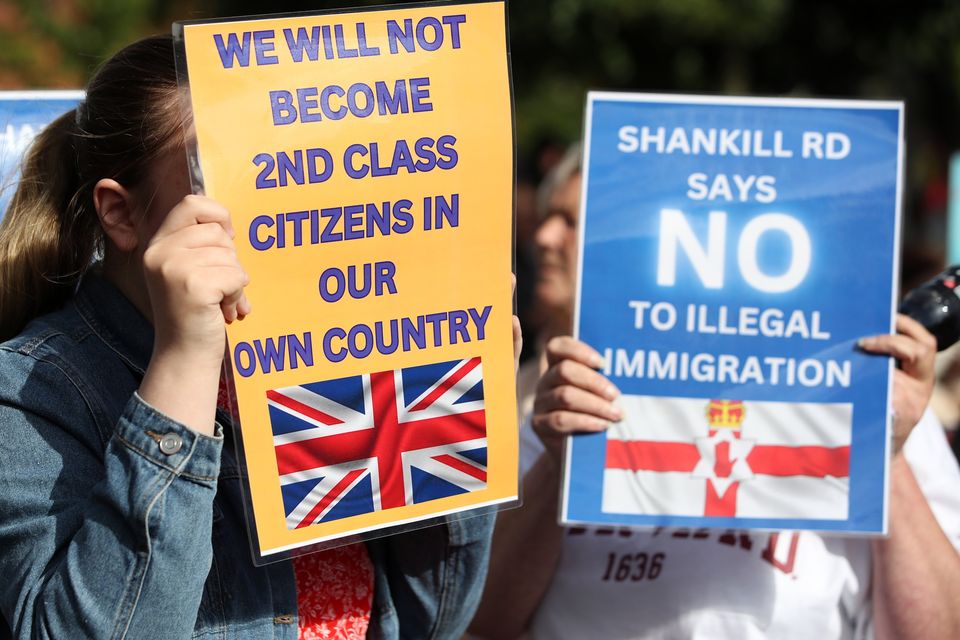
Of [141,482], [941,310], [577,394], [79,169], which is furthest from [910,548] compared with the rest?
[79,169]

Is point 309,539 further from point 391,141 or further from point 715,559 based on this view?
point 715,559

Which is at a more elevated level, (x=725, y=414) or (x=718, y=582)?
(x=725, y=414)

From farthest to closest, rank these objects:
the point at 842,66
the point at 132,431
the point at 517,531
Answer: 1. the point at 842,66
2. the point at 517,531
3. the point at 132,431

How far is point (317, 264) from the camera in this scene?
158 centimetres

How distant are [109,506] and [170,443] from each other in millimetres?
104

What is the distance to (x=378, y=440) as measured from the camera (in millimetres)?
1628

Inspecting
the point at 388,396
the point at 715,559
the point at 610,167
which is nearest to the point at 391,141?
the point at 388,396

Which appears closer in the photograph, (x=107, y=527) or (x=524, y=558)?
(x=107, y=527)

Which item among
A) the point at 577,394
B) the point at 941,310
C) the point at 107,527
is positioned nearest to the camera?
the point at 107,527

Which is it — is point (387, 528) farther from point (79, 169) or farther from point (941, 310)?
point (941, 310)

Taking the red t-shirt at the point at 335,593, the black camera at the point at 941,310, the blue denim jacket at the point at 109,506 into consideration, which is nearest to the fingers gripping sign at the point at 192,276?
the blue denim jacket at the point at 109,506

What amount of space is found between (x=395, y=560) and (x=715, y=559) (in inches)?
27.5

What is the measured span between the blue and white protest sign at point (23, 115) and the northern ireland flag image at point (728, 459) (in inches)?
46.2

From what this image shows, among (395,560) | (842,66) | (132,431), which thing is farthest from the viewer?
(842,66)
